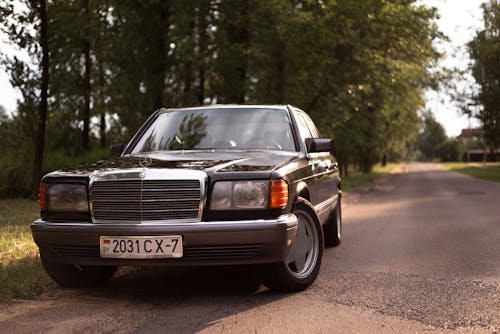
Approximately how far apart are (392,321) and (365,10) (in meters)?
14.3

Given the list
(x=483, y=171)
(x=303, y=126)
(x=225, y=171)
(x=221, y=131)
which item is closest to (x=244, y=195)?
(x=225, y=171)

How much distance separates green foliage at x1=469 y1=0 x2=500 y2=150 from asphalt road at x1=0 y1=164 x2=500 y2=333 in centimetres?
2632

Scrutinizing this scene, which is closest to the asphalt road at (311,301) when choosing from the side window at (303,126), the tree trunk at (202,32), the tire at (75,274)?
the tire at (75,274)

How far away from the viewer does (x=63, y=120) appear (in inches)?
672

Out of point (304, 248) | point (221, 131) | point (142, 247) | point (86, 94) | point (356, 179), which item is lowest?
point (356, 179)

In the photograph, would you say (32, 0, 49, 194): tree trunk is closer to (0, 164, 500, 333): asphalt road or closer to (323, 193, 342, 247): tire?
(323, 193, 342, 247): tire

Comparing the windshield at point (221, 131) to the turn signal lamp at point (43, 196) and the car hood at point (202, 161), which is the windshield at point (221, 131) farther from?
the turn signal lamp at point (43, 196)

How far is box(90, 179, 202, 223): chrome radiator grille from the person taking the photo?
440cm

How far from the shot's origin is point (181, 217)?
4.39 metres

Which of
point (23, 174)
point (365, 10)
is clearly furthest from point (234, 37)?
point (23, 174)

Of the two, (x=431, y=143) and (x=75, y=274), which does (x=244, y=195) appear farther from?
(x=431, y=143)

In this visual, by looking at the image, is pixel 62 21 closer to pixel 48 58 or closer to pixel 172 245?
pixel 48 58

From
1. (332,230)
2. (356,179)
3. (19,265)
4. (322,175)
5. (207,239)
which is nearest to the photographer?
(207,239)

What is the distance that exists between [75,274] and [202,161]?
149 cm
